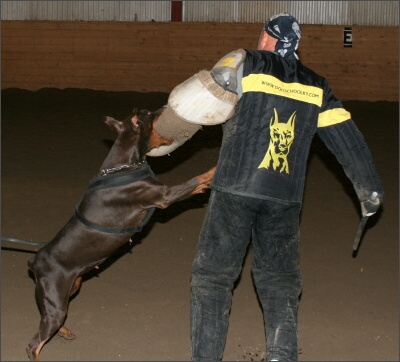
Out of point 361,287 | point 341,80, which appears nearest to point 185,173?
point 361,287

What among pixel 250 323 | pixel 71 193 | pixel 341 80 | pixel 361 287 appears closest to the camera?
pixel 250 323

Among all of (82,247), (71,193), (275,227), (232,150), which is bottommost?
(71,193)

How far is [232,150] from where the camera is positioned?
4.31m

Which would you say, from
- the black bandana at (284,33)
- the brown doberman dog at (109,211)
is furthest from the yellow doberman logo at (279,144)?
the brown doberman dog at (109,211)

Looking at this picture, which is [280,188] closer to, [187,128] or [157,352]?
[187,128]

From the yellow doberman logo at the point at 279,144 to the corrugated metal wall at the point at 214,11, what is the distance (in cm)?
1453

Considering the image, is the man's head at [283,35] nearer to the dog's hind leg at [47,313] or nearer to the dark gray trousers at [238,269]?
the dark gray trousers at [238,269]

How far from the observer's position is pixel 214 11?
1867 centimetres

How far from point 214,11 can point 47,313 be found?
48.8 ft

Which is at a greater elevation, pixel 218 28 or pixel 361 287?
pixel 218 28

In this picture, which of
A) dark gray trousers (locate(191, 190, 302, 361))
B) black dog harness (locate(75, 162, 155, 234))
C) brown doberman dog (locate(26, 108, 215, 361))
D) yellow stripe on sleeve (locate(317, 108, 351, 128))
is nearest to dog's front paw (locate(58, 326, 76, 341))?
brown doberman dog (locate(26, 108, 215, 361))

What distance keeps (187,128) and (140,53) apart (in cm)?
1326

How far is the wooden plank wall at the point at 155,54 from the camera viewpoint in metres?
16.8

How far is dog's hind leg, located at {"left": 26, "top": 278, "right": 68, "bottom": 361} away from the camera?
189 inches
